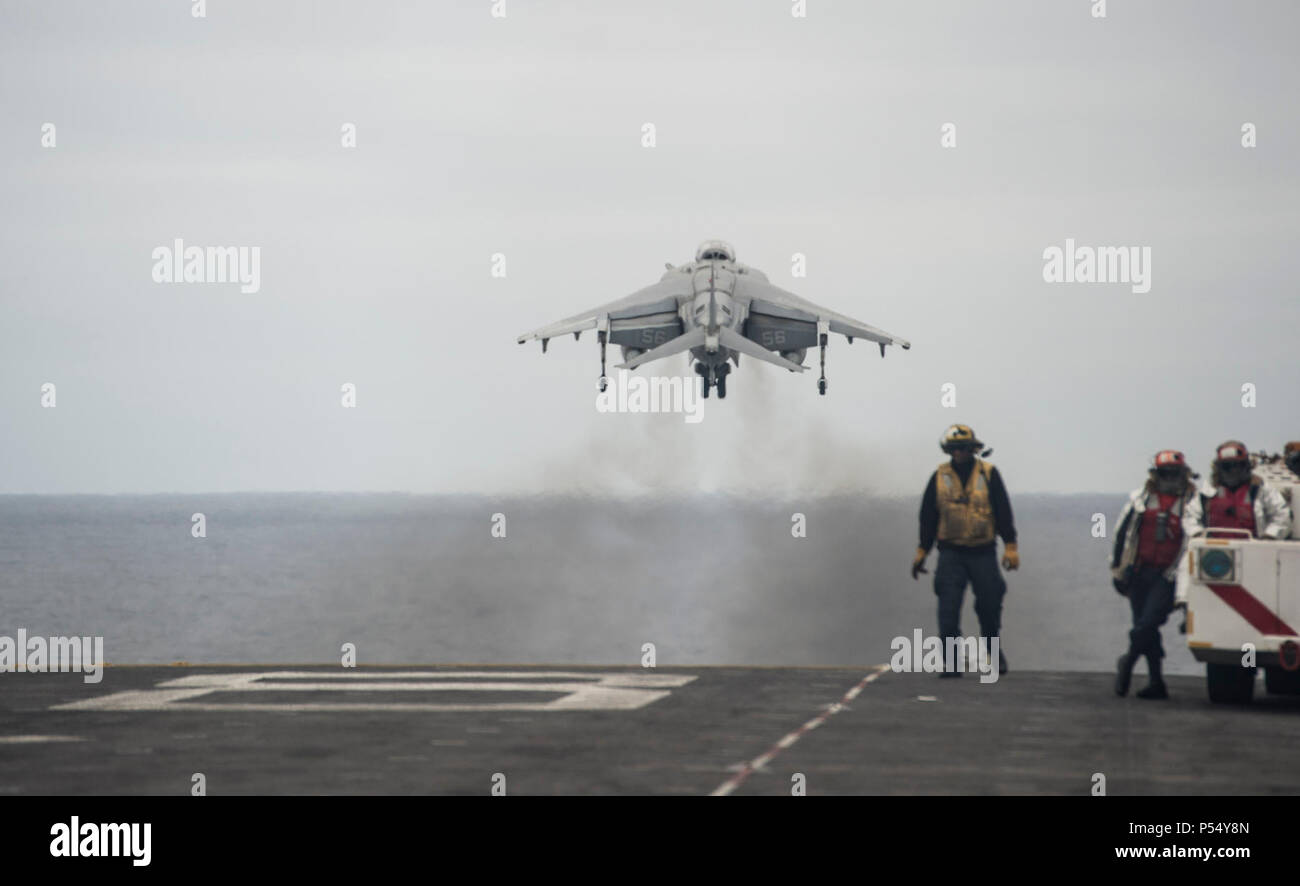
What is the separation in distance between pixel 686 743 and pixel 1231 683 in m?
6.85

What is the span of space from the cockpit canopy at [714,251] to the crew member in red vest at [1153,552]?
35.6 metres

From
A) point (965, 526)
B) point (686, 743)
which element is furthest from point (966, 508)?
point (686, 743)

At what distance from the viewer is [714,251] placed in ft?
177

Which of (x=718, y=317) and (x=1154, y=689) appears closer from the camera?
(x=1154, y=689)

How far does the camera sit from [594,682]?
20031 mm

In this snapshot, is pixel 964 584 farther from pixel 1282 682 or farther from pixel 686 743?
pixel 686 743

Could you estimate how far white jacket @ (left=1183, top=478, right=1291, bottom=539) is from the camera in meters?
17.7

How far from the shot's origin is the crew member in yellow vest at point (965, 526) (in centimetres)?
2027

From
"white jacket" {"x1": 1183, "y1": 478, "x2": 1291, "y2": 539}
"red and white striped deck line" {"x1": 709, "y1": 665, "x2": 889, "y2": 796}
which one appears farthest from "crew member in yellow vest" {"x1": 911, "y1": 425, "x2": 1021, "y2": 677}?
"white jacket" {"x1": 1183, "y1": 478, "x2": 1291, "y2": 539}

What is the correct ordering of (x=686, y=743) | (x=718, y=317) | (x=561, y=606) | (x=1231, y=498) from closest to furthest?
(x=686, y=743) < (x=1231, y=498) < (x=718, y=317) < (x=561, y=606)
